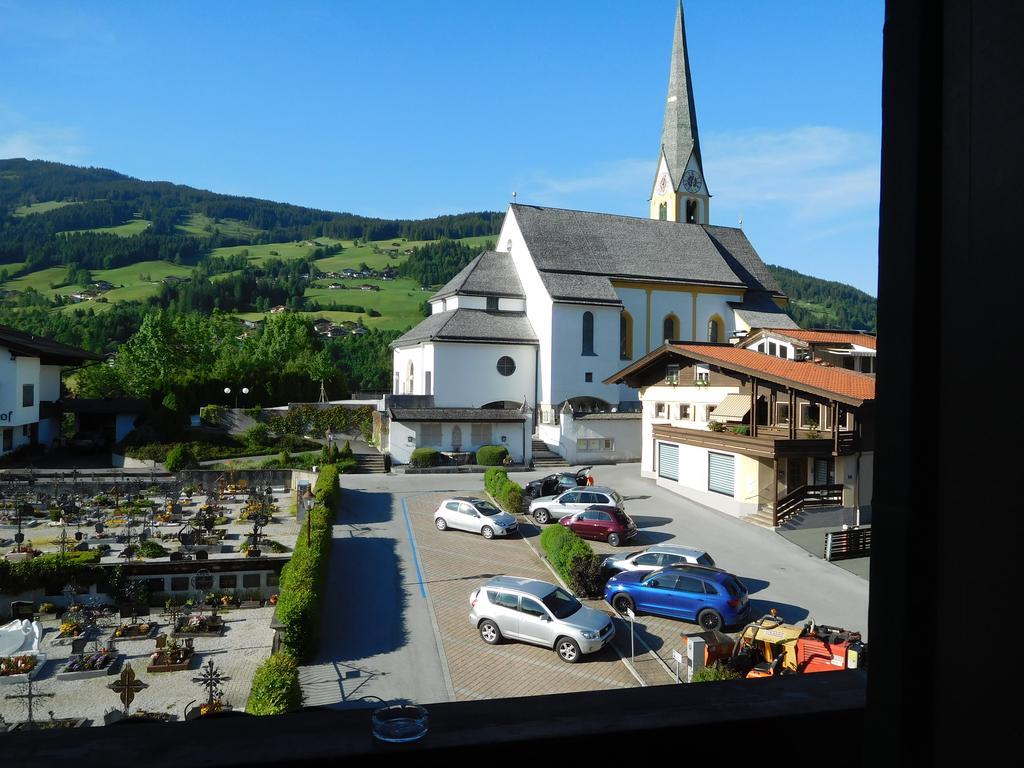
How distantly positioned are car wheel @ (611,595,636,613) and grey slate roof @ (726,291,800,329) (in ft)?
118

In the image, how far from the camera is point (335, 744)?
1.29 meters

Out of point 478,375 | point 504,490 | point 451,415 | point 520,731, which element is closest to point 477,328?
point 478,375

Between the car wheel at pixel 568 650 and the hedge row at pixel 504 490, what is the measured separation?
39.3ft

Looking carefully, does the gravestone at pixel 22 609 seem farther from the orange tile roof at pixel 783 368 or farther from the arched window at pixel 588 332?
the arched window at pixel 588 332

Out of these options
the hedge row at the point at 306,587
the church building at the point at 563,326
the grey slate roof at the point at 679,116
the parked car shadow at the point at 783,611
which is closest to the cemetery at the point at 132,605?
the hedge row at the point at 306,587

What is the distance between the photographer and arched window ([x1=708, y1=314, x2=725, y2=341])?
5084 centimetres

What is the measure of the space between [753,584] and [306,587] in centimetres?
1077

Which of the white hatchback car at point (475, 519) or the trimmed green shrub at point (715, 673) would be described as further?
the white hatchback car at point (475, 519)

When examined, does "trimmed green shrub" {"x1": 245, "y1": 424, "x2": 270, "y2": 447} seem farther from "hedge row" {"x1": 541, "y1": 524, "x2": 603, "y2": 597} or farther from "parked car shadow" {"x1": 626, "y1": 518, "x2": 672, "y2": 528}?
"hedge row" {"x1": 541, "y1": 524, "x2": 603, "y2": 597}

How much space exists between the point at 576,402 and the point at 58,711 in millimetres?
34091

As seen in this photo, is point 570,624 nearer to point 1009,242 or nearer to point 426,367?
point 1009,242

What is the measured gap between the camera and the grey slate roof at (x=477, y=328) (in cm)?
4316

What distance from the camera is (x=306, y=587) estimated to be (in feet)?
48.9

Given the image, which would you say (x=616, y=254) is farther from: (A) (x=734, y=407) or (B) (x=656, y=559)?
(B) (x=656, y=559)
